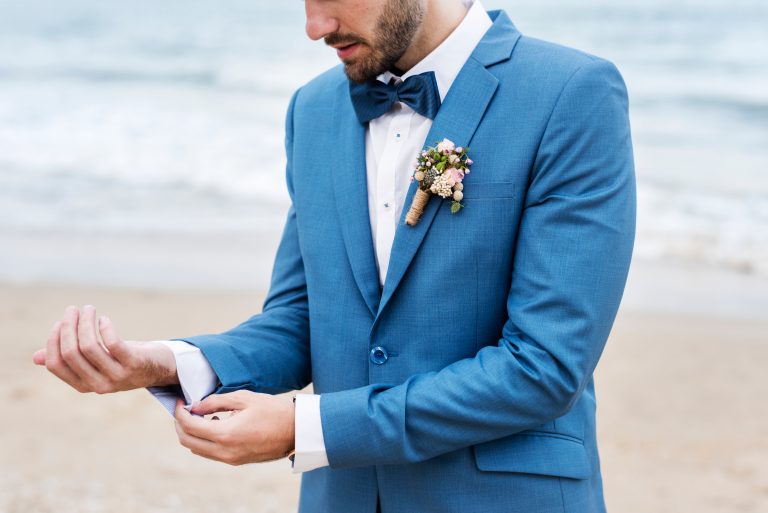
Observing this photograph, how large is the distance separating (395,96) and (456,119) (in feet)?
0.55

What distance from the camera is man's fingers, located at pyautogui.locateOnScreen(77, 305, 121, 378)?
195cm

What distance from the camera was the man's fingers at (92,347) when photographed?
1.95 m

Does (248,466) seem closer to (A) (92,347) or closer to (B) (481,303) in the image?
(A) (92,347)

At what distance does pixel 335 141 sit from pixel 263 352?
49 centimetres

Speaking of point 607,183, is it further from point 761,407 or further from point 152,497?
point 761,407

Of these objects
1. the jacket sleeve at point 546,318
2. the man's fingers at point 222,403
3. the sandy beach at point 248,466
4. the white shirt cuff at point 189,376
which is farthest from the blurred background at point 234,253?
the jacket sleeve at point 546,318

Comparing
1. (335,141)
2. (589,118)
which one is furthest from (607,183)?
(335,141)

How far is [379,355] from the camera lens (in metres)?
2.04

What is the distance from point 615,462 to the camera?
532 cm

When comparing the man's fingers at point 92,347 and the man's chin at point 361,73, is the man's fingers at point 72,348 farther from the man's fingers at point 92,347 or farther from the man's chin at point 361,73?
the man's chin at point 361,73

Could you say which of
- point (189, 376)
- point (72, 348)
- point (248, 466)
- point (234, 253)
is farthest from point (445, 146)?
point (234, 253)

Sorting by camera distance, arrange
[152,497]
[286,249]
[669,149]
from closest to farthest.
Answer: [286,249] < [152,497] < [669,149]

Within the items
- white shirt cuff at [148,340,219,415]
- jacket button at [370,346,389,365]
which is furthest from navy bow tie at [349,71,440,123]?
white shirt cuff at [148,340,219,415]

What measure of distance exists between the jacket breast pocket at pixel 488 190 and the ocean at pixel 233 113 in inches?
259
